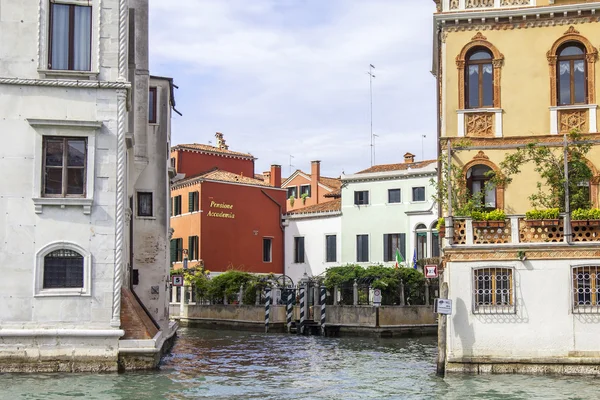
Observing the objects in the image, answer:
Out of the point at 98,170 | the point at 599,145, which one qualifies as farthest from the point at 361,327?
the point at 98,170

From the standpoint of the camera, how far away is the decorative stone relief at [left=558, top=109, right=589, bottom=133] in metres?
21.9

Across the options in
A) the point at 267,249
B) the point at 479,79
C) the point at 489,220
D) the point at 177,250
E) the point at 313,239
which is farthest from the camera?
the point at 267,249

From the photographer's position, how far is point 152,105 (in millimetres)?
29469

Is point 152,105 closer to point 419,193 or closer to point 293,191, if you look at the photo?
point 419,193

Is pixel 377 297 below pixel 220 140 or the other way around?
below

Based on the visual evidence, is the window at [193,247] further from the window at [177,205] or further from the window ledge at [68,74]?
the window ledge at [68,74]

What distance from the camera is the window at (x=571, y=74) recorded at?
2208cm

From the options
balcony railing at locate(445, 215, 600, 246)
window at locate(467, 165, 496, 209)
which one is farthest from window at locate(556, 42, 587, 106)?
balcony railing at locate(445, 215, 600, 246)

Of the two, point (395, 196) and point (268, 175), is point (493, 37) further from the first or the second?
point (268, 175)

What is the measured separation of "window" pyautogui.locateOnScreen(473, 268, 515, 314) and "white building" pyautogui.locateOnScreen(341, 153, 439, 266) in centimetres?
2505

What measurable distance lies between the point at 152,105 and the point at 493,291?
14.5m

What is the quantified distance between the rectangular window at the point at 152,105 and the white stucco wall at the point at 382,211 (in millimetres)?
18616

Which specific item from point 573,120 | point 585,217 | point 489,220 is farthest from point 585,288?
point 573,120

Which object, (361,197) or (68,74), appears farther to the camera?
(361,197)
